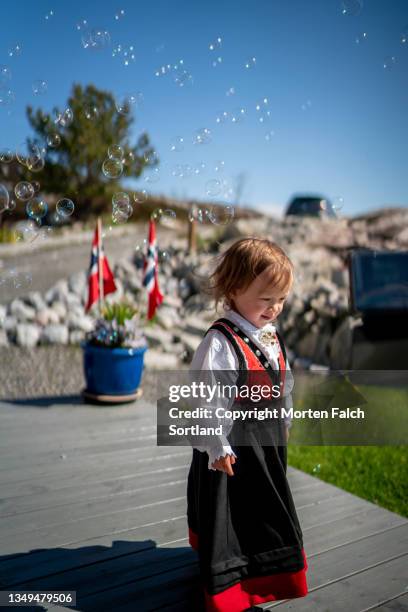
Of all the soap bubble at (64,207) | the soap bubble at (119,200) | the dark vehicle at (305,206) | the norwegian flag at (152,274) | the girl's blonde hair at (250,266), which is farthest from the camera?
the dark vehicle at (305,206)

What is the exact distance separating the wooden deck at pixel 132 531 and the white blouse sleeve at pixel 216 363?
672 mm

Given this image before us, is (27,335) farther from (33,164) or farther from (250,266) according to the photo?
(250,266)

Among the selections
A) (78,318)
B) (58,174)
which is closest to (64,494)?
(78,318)

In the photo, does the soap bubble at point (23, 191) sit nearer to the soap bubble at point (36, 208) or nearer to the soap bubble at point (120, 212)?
the soap bubble at point (36, 208)

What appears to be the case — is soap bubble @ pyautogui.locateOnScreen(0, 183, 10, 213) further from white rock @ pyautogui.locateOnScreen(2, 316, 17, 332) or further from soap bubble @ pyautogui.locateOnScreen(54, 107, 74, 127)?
white rock @ pyautogui.locateOnScreen(2, 316, 17, 332)

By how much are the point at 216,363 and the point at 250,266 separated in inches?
13.8

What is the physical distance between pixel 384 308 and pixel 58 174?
48.8 feet

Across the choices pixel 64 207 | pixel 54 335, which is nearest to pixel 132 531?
pixel 64 207

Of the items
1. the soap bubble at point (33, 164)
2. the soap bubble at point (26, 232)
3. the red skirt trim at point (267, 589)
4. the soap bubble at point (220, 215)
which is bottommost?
the red skirt trim at point (267, 589)

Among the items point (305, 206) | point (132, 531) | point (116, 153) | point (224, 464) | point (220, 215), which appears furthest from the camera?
point (305, 206)

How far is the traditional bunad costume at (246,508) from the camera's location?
174 cm

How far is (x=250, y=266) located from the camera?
1.81 meters

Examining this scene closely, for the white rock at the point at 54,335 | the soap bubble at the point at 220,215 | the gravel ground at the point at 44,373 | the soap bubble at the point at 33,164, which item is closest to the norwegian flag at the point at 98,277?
the soap bubble at the point at 33,164

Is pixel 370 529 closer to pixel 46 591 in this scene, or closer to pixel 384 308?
pixel 46 591
